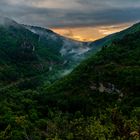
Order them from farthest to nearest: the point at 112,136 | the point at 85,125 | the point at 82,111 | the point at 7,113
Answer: the point at 82,111
the point at 7,113
the point at 85,125
the point at 112,136

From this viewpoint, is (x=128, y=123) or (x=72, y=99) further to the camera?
(x=72, y=99)

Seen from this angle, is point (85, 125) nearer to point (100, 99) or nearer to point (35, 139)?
point (35, 139)

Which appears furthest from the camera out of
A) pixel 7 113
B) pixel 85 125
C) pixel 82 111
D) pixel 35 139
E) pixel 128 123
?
pixel 82 111

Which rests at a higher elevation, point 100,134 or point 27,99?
point 100,134

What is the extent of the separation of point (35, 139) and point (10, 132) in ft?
36.8

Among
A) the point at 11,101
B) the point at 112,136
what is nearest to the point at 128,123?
the point at 112,136

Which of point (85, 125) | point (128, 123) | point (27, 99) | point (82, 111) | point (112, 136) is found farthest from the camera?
point (27, 99)

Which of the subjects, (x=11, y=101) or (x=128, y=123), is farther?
(x=11, y=101)

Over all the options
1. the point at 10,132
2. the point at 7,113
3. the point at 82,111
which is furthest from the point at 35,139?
the point at 82,111

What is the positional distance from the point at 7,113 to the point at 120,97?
46.1 m

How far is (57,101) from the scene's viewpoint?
193875 millimetres

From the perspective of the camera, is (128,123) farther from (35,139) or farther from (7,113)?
(7,113)

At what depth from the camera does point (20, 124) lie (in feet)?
487

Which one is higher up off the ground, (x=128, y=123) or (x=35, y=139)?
(x=128, y=123)
